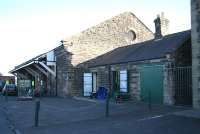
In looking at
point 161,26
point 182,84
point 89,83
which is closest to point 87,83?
point 89,83

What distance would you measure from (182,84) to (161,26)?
→ 27.6 ft

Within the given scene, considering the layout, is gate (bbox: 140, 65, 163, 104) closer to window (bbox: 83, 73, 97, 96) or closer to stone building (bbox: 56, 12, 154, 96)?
window (bbox: 83, 73, 97, 96)

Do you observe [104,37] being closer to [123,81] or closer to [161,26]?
[161,26]

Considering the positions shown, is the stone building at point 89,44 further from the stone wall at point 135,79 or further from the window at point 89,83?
the stone wall at point 135,79

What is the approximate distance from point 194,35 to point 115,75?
33.6 ft

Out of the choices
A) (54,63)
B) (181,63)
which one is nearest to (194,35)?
(181,63)

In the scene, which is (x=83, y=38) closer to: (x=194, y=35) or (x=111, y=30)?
(x=111, y=30)

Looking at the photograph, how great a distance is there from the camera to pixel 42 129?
1352 cm

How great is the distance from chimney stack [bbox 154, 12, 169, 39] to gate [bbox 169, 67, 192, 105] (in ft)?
22.1

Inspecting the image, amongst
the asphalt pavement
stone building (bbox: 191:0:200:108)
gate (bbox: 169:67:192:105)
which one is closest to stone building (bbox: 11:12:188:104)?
gate (bbox: 169:67:192:105)

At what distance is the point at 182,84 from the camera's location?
1947 cm

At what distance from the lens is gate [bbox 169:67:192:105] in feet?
63.4

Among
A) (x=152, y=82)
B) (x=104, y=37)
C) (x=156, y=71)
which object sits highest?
(x=104, y=37)

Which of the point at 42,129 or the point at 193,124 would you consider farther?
the point at 42,129
